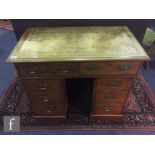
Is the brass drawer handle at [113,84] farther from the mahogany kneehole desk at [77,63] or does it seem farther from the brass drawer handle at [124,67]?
the brass drawer handle at [124,67]

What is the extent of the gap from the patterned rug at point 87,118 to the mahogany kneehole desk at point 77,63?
0.43 ft

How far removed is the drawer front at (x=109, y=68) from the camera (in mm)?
1606

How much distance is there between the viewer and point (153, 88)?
8.59 feet

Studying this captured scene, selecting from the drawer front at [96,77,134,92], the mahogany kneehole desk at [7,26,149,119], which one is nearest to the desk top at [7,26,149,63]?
the mahogany kneehole desk at [7,26,149,119]

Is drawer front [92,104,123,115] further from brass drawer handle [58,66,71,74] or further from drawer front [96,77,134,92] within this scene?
brass drawer handle [58,66,71,74]

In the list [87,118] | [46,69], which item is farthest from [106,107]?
[46,69]

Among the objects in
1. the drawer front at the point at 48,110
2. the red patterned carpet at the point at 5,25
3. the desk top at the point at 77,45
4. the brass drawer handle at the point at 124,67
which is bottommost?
the red patterned carpet at the point at 5,25

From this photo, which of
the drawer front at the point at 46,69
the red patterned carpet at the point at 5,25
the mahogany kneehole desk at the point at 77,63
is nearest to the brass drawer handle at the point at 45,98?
the mahogany kneehole desk at the point at 77,63

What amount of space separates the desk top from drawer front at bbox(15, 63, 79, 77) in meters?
0.07

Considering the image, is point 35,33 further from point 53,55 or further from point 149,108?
point 149,108

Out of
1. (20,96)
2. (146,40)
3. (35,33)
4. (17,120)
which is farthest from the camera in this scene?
(146,40)

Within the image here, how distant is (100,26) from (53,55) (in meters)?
0.84

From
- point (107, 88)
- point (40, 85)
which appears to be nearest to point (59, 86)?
point (40, 85)

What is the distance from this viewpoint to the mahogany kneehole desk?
5.22ft
